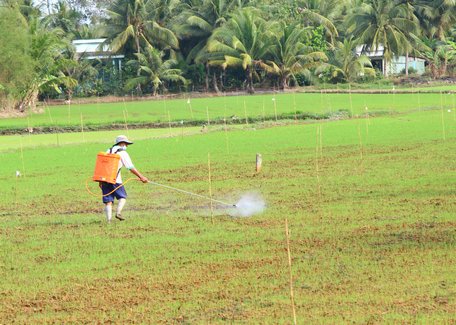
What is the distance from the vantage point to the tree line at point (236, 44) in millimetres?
61719

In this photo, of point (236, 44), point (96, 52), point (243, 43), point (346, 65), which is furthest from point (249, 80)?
point (96, 52)

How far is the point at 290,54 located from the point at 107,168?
1916 inches

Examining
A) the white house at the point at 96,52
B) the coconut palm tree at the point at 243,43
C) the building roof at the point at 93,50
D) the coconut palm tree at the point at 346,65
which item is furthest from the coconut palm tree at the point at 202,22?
the coconut palm tree at the point at 346,65

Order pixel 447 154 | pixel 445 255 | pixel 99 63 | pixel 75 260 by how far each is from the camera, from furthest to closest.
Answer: pixel 99 63 < pixel 447 154 < pixel 75 260 < pixel 445 255

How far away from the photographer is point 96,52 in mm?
66312

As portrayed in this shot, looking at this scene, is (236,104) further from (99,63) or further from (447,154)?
(447,154)

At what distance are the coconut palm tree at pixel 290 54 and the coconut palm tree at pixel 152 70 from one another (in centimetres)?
626

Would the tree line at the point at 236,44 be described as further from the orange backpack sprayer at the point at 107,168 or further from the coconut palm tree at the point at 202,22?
the orange backpack sprayer at the point at 107,168

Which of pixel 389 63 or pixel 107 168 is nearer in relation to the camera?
pixel 107 168

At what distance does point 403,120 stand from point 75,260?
27.2m

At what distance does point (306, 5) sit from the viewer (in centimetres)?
7250

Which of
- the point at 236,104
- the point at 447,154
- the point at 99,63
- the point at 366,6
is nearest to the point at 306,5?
the point at 366,6

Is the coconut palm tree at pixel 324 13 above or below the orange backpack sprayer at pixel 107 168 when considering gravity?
above

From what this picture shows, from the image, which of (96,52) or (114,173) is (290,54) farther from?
(114,173)
